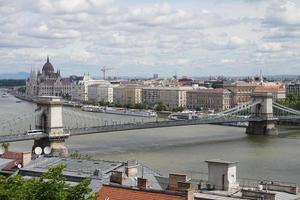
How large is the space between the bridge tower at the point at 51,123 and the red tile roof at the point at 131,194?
24032 mm

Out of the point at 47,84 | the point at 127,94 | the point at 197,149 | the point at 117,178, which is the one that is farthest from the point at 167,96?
the point at 117,178

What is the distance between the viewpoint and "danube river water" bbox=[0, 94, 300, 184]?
2712 cm

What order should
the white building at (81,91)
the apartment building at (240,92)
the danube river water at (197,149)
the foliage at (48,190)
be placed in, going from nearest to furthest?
the foliage at (48,190) < the danube river water at (197,149) < the apartment building at (240,92) < the white building at (81,91)

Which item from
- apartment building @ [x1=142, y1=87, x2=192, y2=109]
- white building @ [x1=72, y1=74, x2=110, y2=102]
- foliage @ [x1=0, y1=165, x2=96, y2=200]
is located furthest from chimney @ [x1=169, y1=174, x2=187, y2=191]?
white building @ [x1=72, y1=74, x2=110, y2=102]

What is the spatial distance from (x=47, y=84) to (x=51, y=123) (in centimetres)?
10139

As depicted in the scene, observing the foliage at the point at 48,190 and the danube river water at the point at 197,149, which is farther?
the danube river water at the point at 197,149

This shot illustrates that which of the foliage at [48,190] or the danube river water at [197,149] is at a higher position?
the foliage at [48,190]

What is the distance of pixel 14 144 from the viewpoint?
37.9 metres

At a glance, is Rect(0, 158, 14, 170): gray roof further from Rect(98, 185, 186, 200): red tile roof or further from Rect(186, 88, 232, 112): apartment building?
Rect(186, 88, 232, 112): apartment building

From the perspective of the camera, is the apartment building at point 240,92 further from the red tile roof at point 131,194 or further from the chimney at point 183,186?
the red tile roof at point 131,194

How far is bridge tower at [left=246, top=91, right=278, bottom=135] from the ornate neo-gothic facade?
7632 cm

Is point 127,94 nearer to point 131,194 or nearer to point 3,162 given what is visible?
point 3,162

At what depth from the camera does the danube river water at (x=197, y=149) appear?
89.0ft

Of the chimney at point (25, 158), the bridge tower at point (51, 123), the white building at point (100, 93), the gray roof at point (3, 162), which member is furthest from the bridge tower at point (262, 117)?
the white building at point (100, 93)
